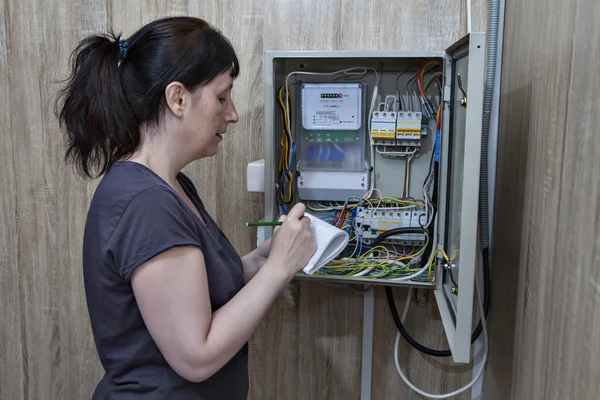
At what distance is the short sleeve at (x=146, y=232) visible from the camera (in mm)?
898

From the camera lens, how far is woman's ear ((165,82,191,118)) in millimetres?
1012

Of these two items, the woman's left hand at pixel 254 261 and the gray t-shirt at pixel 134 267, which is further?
the woman's left hand at pixel 254 261

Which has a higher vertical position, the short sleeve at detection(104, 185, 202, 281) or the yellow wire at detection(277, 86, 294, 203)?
the yellow wire at detection(277, 86, 294, 203)

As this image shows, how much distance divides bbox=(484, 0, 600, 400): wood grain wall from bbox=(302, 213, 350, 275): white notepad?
403 mm

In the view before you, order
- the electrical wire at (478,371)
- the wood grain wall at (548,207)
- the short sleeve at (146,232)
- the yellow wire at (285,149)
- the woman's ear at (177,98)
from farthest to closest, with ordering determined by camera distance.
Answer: the yellow wire at (285,149)
the electrical wire at (478,371)
the woman's ear at (177,98)
the short sleeve at (146,232)
the wood grain wall at (548,207)

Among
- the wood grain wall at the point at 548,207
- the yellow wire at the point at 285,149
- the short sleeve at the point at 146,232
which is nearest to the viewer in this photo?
the wood grain wall at the point at 548,207

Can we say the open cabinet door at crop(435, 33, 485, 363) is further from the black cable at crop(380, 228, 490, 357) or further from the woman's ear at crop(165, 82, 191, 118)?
the woman's ear at crop(165, 82, 191, 118)

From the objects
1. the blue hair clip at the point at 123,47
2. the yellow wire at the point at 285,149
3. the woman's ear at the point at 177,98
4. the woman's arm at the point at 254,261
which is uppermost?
the blue hair clip at the point at 123,47

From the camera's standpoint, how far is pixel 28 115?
6.07 ft

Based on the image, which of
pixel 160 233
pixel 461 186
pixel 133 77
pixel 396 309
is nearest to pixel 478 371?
pixel 396 309

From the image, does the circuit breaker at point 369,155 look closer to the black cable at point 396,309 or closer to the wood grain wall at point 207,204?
the black cable at point 396,309

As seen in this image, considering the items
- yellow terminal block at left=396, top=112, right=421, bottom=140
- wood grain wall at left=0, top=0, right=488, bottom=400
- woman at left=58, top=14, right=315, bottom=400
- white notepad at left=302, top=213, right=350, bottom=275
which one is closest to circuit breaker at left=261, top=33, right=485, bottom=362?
yellow terminal block at left=396, top=112, right=421, bottom=140

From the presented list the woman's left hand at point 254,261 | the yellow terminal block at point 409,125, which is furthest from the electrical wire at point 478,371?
the woman's left hand at point 254,261

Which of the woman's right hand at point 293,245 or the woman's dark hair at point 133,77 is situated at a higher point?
the woman's dark hair at point 133,77
